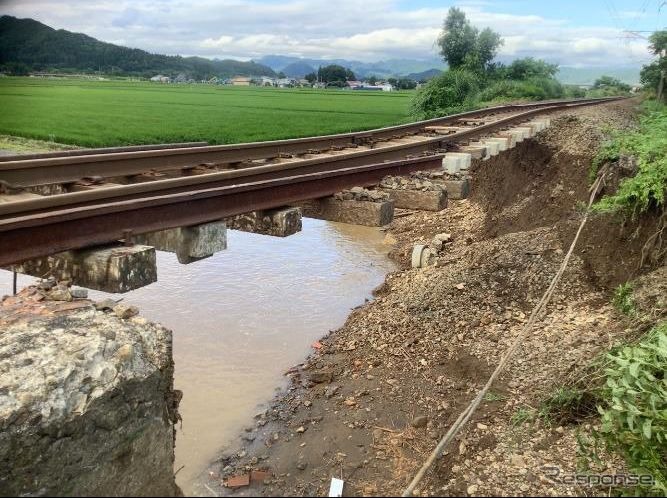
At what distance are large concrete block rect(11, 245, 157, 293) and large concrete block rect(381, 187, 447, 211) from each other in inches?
118

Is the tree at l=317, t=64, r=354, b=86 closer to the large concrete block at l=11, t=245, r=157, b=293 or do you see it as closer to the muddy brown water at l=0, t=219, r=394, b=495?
the muddy brown water at l=0, t=219, r=394, b=495

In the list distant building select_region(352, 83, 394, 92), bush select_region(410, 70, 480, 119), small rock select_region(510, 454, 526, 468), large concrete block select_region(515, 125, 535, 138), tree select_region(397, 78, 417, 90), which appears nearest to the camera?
small rock select_region(510, 454, 526, 468)

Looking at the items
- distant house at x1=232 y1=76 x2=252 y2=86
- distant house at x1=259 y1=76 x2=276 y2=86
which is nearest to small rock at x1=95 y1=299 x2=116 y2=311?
distant house at x1=232 y1=76 x2=252 y2=86

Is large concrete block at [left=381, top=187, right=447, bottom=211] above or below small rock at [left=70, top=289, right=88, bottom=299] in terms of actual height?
above

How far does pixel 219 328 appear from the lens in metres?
11.2

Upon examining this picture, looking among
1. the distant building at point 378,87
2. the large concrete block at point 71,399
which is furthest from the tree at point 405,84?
the large concrete block at point 71,399

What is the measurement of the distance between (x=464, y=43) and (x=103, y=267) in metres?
43.2

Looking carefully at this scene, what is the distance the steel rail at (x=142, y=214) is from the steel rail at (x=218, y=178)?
120 millimetres

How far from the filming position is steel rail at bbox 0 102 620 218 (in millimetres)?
4598

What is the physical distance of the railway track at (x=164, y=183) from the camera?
418cm

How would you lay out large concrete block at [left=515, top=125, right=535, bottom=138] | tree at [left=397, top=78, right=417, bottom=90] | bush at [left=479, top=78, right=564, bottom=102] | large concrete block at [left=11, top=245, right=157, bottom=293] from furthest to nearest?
tree at [left=397, top=78, right=417, bottom=90] < bush at [left=479, top=78, right=564, bottom=102] < large concrete block at [left=515, top=125, right=535, bottom=138] < large concrete block at [left=11, top=245, right=157, bottom=293]

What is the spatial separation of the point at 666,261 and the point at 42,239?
23.1ft

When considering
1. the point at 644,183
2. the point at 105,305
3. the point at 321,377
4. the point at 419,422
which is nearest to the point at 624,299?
the point at 644,183

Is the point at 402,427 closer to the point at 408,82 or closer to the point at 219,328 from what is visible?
the point at 219,328
